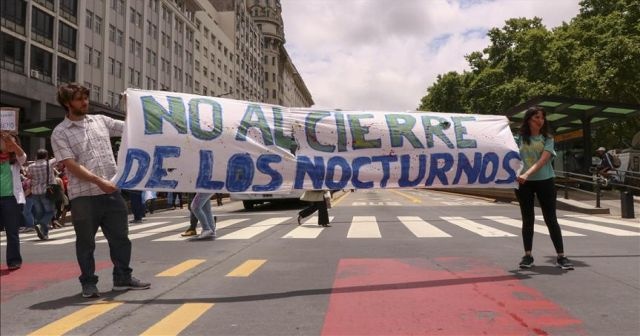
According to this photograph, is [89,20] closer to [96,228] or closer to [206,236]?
[206,236]

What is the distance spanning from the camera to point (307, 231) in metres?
10.8

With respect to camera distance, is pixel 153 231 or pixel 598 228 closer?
pixel 598 228

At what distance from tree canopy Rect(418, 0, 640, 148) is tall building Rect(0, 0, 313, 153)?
23.3 m

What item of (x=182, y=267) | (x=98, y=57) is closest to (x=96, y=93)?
(x=98, y=57)

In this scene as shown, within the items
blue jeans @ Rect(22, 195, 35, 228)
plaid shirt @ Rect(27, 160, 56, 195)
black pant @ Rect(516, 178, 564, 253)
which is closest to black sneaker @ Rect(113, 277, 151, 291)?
black pant @ Rect(516, 178, 564, 253)

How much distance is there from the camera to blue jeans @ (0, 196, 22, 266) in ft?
20.6

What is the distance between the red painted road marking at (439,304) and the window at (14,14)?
3217 centimetres

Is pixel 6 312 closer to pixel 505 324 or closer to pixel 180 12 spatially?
pixel 505 324

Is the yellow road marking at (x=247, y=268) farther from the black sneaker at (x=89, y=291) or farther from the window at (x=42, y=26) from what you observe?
the window at (x=42, y=26)

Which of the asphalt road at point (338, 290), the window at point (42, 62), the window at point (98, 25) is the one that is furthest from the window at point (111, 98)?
the asphalt road at point (338, 290)

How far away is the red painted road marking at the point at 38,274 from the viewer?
526 cm

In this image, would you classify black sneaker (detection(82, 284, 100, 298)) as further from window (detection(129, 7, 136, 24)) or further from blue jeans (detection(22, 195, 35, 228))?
window (detection(129, 7, 136, 24))

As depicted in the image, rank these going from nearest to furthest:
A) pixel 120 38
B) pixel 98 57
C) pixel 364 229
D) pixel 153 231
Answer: pixel 364 229
pixel 153 231
pixel 98 57
pixel 120 38

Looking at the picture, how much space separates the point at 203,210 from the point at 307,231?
7.09 feet
